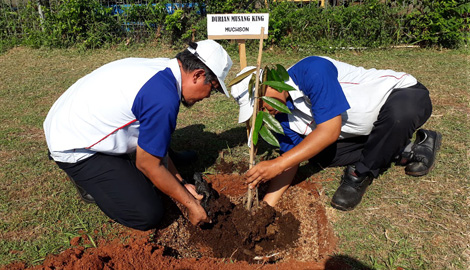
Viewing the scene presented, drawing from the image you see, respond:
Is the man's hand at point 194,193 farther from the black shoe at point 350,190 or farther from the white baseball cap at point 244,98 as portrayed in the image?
the black shoe at point 350,190

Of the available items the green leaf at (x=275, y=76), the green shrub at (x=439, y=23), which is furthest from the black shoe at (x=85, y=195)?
the green shrub at (x=439, y=23)

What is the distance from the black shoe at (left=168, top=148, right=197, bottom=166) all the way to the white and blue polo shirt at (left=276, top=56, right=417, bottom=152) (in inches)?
36.5

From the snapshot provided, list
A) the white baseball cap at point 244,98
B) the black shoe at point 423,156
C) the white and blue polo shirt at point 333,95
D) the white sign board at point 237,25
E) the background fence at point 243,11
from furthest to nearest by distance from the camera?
the background fence at point 243,11, the white sign board at point 237,25, the black shoe at point 423,156, the white baseball cap at point 244,98, the white and blue polo shirt at point 333,95

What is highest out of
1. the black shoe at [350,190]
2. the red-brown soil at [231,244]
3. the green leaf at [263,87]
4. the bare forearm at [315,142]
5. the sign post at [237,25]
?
the sign post at [237,25]

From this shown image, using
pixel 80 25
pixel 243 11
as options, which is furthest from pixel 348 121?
pixel 80 25

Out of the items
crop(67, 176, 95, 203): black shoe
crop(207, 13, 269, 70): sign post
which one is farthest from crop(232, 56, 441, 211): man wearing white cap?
crop(67, 176, 95, 203): black shoe

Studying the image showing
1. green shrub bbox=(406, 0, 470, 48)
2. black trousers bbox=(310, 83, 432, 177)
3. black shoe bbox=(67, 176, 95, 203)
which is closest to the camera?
black trousers bbox=(310, 83, 432, 177)

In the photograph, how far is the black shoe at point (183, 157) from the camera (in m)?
3.43

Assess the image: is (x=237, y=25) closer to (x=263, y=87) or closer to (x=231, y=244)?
(x=263, y=87)

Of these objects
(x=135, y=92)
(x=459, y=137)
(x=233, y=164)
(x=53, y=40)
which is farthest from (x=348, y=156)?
(x=53, y=40)

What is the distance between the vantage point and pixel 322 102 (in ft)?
7.89

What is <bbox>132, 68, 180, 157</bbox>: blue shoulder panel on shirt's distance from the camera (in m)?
2.14

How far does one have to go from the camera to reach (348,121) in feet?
9.35

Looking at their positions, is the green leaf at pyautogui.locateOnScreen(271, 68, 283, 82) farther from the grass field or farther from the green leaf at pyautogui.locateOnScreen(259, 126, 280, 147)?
the grass field
